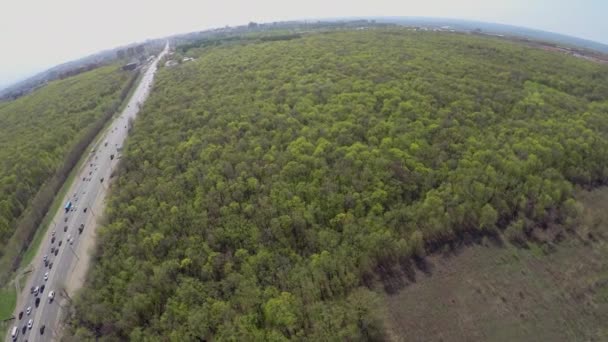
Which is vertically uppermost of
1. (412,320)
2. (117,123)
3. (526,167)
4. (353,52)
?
(353,52)

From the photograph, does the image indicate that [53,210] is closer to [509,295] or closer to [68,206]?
[68,206]

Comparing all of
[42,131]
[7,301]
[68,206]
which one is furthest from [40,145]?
[7,301]

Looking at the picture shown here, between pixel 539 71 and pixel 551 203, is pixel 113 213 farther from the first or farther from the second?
pixel 539 71

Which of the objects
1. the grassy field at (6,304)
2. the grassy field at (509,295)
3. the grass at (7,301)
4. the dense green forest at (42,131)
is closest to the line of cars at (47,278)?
the grassy field at (6,304)

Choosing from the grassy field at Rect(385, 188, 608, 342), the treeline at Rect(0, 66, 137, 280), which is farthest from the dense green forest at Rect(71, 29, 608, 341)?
the treeline at Rect(0, 66, 137, 280)

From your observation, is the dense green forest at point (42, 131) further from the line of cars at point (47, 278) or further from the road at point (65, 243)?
the line of cars at point (47, 278)

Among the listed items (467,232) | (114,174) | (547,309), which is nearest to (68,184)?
(114,174)
